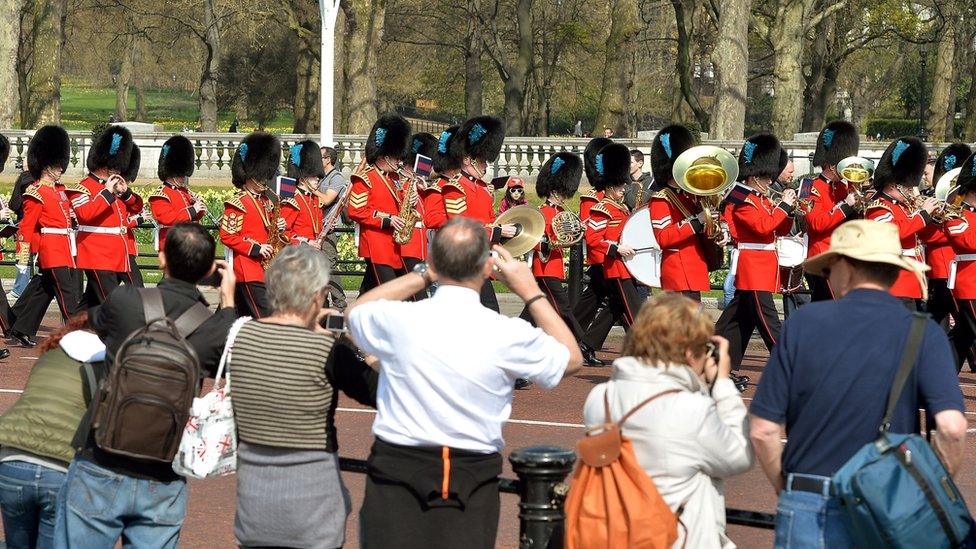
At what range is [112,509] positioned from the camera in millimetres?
4172

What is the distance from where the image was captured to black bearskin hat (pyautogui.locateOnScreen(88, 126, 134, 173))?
1154cm

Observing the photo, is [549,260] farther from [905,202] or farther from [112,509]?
[112,509]

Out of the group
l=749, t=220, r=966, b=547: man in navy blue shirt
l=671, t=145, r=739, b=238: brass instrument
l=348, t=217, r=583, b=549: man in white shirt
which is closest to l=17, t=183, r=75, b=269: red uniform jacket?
l=671, t=145, r=739, b=238: brass instrument

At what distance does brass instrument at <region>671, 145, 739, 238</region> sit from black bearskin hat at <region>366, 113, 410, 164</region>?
242 cm

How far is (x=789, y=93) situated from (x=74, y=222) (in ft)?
53.9

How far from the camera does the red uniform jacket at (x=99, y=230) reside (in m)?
10.9

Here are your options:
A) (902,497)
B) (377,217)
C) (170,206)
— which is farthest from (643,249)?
(902,497)

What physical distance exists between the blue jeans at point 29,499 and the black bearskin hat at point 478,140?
20.9 ft

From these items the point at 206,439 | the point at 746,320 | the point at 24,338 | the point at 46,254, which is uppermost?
the point at 206,439

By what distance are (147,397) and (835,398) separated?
5.63ft

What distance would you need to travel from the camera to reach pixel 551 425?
27.5ft

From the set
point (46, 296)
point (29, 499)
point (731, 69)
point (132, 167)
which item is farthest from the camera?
point (731, 69)

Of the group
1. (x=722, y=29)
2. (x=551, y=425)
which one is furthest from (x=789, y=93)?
(x=551, y=425)

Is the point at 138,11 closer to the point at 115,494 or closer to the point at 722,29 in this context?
the point at 722,29
